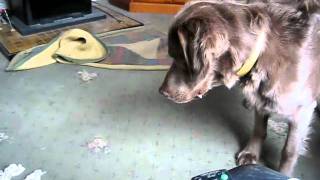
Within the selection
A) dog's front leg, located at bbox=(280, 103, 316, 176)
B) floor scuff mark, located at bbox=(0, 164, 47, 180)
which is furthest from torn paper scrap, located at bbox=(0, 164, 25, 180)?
dog's front leg, located at bbox=(280, 103, 316, 176)

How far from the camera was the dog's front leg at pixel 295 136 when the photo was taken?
61.9 inches

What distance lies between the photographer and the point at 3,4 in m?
3.26

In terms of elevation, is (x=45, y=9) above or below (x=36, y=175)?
above

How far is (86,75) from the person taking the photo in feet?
8.09

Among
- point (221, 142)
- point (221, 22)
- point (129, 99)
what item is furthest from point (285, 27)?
point (129, 99)

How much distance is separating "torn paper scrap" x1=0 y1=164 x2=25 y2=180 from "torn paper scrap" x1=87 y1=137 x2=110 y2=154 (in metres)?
0.30

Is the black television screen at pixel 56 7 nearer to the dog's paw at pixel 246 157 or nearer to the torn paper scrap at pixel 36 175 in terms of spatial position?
the torn paper scrap at pixel 36 175

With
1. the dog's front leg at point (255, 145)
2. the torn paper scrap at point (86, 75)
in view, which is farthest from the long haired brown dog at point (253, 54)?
the torn paper scrap at point (86, 75)

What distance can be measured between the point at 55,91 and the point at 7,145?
1.62 feet

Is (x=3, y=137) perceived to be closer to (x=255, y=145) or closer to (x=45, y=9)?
(x=255, y=145)

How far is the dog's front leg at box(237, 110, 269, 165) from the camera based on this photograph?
1.81 meters

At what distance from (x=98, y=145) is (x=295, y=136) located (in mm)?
843

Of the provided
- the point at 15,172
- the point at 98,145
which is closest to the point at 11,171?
the point at 15,172

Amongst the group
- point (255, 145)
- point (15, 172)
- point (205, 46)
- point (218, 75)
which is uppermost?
point (205, 46)
